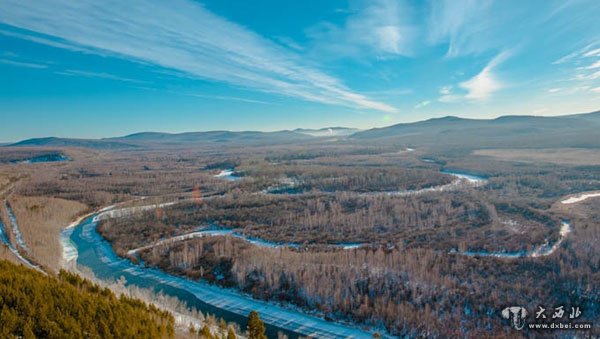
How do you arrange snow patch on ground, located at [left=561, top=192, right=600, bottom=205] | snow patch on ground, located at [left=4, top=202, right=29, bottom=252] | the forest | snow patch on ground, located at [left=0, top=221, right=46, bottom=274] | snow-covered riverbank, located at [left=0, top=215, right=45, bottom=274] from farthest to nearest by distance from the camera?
snow patch on ground, located at [left=561, top=192, right=600, bottom=205]
snow patch on ground, located at [left=4, top=202, right=29, bottom=252]
snow-covered riverbank, located at [left=0, top=215, right=45, bottom=274]
snow patch on ground, located at [left=0, top=221, right=46, bottom=274]
the forest

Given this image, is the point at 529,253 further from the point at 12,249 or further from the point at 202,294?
the point at 12,249

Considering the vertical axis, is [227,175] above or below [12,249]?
above

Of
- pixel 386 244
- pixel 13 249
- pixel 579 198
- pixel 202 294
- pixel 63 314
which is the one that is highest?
pixel 63 314

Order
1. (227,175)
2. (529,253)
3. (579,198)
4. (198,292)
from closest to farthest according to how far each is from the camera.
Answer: (198,292), (529,253), (579,198), (227,175)

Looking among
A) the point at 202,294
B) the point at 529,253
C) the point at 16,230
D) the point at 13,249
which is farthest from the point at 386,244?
the point at 16,230

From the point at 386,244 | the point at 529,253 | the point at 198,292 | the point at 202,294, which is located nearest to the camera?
the point at 202,294

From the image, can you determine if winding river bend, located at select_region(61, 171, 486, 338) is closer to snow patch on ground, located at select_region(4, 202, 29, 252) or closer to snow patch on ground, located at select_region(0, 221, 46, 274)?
snow patch on ground, located at select_region(4, 202, 29, 252)

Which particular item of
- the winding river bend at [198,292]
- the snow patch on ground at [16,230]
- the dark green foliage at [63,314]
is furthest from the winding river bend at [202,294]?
the dark green foliage at [63,314]

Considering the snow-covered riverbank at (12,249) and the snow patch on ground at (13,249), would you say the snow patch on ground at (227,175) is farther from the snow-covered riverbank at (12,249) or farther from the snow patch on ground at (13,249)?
the snow patch on ground at (13,249)

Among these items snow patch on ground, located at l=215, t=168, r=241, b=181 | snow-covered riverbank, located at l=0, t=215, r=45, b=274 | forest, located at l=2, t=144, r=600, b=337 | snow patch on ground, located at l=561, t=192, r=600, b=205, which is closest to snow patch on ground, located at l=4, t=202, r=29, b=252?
snow-covered riverbank, located at l=0, t=215, r=45, b=274
